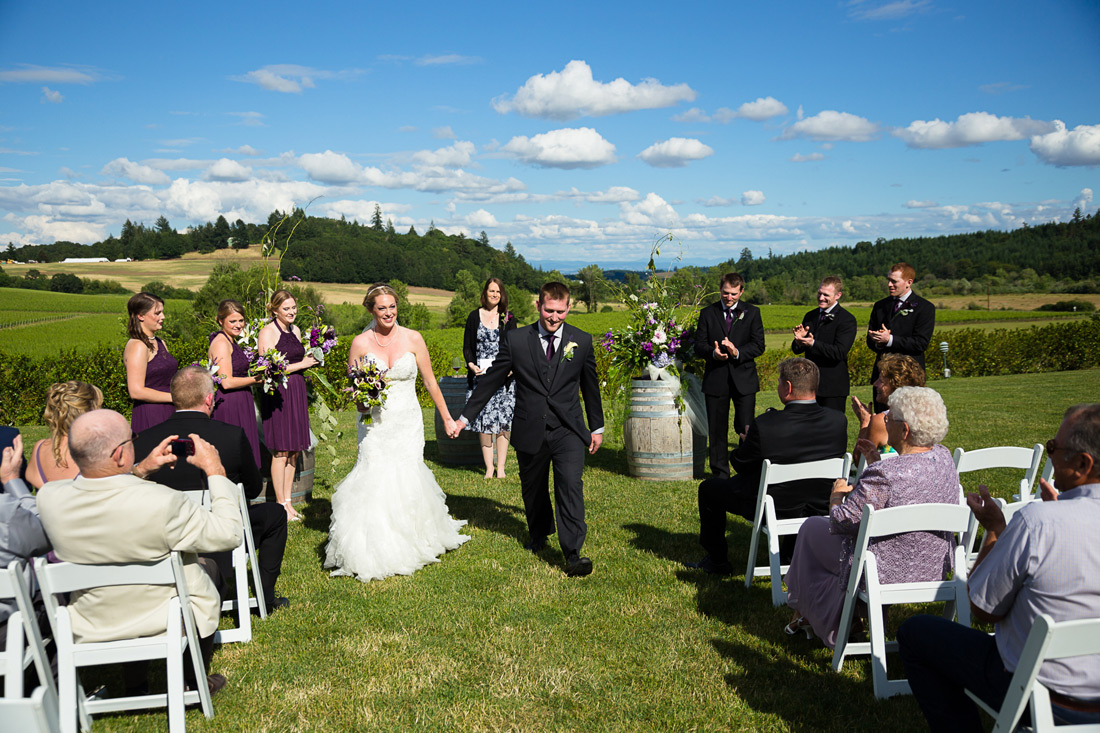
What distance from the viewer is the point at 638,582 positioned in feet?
18.8

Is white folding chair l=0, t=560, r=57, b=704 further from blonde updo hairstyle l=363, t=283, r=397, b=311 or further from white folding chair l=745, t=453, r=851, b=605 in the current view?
white folding chair l=745, t=453, r=851, b=605

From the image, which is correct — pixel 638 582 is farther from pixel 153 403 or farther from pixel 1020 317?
pixel 1020 317

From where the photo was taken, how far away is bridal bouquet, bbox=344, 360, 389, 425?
20.1 ft

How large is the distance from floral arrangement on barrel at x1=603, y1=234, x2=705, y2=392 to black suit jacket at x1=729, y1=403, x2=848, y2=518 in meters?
3.68

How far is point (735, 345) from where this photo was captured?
8398 millimetres

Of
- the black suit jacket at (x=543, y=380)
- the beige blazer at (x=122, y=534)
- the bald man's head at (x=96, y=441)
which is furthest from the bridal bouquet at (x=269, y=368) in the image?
the bald man's head at (x=96, y=441)

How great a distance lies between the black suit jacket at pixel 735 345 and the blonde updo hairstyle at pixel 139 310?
584 cm

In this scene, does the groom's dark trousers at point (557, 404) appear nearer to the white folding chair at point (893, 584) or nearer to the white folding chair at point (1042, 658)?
the white folding chair at point (893, 584)

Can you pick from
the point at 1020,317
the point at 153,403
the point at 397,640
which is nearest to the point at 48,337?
the point at 153,403

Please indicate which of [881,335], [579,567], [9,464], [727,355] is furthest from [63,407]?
[881,335]

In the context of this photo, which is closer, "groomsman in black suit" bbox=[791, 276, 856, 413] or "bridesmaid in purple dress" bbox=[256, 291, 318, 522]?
"bridesmaid in purple dress" bbox=[256, 291, 318, 522]

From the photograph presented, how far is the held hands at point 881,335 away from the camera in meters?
7.71

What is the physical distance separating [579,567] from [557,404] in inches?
54.4

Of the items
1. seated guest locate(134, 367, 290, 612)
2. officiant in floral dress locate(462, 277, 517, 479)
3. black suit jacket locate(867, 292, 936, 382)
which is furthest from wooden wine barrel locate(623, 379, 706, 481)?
seated guest locate(134, 367, 290, 612)
